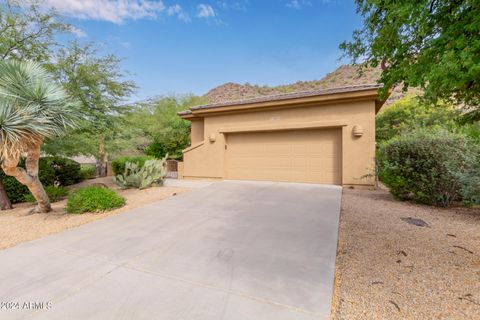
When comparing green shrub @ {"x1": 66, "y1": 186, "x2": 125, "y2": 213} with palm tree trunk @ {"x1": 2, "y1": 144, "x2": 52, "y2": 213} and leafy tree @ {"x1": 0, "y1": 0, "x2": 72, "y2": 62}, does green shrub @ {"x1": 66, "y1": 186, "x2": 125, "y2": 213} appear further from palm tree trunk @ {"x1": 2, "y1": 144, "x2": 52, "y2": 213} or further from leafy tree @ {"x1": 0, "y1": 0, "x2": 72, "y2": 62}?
leafy tree @ {"x1": 0, "y1": 0, "x2": 72, "y2": 62}

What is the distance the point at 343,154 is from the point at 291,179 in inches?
94.2

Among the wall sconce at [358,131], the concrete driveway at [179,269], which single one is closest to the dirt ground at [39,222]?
the concrete driveway at [179,269]

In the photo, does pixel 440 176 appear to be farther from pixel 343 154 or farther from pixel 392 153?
pixel 343 154

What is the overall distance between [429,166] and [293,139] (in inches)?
195

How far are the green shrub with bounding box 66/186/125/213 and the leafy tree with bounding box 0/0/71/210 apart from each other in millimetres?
3392

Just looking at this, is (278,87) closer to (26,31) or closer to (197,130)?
(197,130)

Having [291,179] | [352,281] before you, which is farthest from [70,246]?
[291,179]

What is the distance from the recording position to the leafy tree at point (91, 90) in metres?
8.97

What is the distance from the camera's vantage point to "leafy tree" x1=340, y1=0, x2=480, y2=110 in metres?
2.04

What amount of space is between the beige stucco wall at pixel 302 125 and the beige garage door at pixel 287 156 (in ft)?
1.28

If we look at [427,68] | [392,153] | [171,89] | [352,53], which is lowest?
[392,153]

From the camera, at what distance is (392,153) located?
646 cm

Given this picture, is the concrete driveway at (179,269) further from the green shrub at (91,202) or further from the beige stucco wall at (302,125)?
the beige stucco wall at (302,125)

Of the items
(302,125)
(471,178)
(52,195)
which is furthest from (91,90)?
(471,178)
